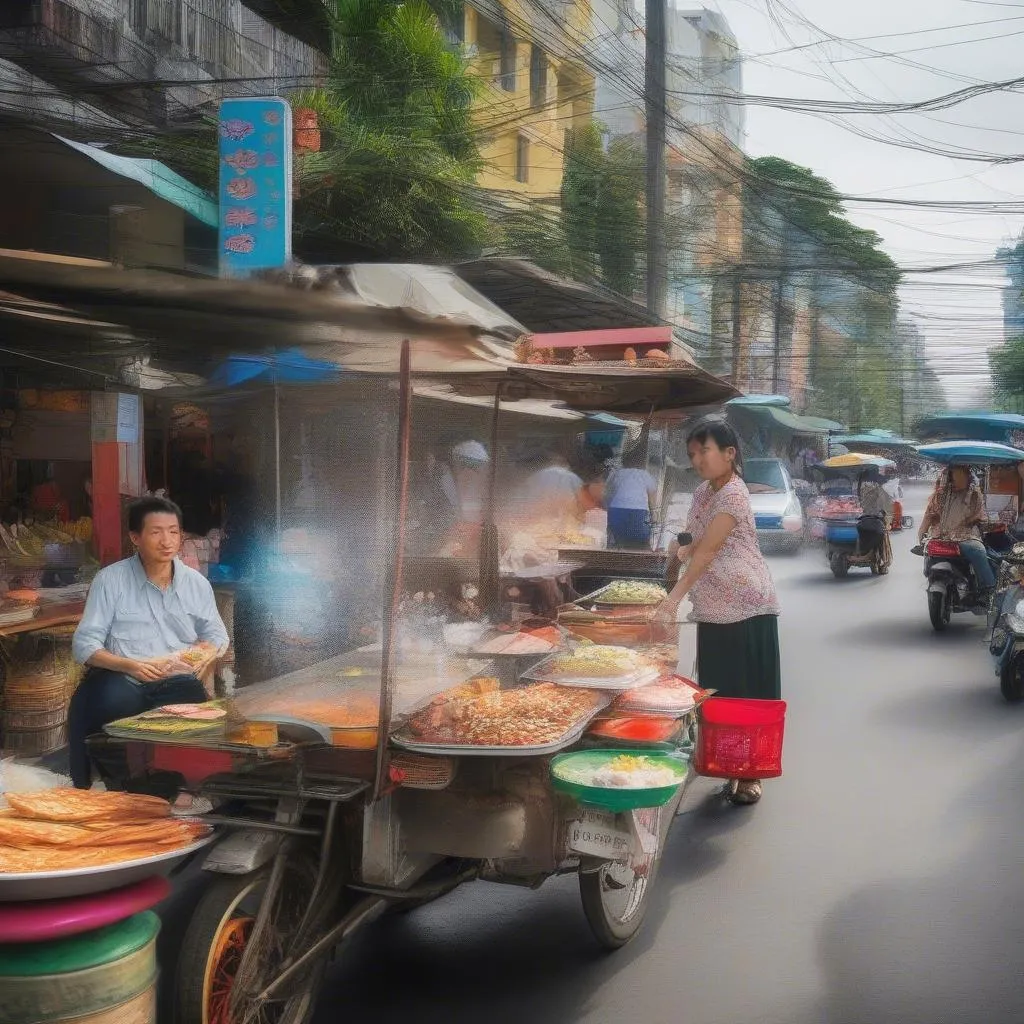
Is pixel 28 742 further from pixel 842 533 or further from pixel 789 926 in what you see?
pixel 842 533

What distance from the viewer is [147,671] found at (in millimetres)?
4473

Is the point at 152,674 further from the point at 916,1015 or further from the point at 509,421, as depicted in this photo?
the point at 509,421

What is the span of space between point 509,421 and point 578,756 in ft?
17.0

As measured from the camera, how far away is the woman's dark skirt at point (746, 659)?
561 centimetres

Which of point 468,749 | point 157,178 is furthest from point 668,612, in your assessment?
point 157,178

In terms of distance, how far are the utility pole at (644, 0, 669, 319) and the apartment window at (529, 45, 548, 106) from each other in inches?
551

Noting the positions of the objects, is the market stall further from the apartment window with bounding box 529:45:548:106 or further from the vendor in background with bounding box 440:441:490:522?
the apartment window with bounding box 529:45:548:106

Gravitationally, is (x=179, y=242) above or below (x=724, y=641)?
above

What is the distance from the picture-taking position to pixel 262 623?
7879mm

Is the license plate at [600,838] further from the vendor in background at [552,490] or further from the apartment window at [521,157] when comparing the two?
the apartment window at [521,157]

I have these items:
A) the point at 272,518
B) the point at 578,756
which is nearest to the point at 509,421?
the point at 272,518

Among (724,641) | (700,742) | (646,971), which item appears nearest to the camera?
(646,971)

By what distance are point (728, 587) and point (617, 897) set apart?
6.62 ft

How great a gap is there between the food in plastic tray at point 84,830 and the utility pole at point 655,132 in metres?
11.2
